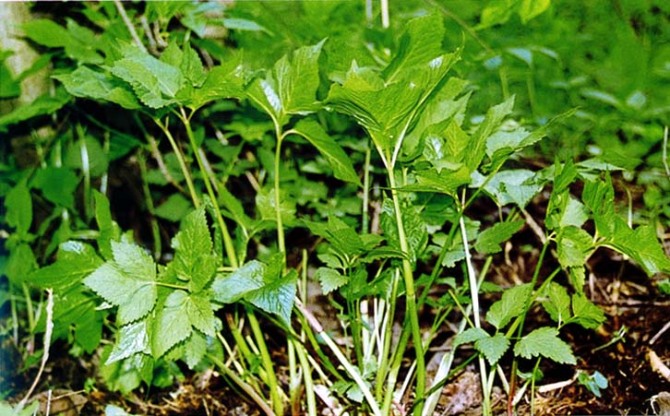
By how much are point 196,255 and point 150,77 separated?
26 cm

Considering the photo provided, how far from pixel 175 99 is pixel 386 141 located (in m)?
0.30

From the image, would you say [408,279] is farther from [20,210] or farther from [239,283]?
[20,210]

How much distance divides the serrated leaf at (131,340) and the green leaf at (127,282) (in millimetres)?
21

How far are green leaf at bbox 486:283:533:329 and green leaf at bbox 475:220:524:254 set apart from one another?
7 cm

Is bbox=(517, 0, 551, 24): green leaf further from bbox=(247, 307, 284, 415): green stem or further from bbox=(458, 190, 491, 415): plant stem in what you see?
bbox=(247, 307, 284, 415): green stem

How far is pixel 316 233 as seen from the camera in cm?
89

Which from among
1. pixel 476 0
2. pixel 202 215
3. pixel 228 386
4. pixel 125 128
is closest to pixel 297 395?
pixel 228 386

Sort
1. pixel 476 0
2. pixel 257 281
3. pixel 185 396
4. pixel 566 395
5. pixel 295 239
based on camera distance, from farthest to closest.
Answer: pixel 476 0 < pixel 295 239 < pixel 185 396 < pixel 566 395 < pixel 257 281

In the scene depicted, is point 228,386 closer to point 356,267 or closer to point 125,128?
point 356,267

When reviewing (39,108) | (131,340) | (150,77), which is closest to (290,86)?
(150,77)

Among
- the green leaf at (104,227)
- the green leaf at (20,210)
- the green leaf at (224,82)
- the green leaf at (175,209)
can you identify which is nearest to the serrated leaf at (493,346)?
the green leaf at (224,82)

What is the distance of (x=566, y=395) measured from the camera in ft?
3.31

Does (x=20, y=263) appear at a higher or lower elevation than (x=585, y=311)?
lower

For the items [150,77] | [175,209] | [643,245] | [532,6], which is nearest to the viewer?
[643,245]
